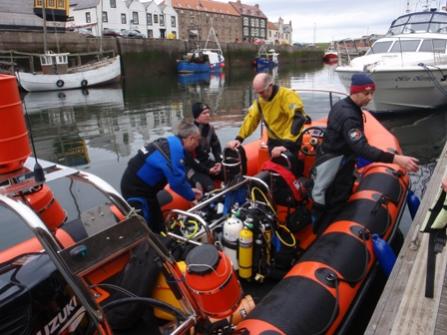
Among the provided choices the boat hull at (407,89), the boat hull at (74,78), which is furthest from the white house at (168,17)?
the boat hull at (407,89)

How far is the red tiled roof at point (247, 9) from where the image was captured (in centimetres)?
7388

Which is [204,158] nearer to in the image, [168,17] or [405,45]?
[405,45]

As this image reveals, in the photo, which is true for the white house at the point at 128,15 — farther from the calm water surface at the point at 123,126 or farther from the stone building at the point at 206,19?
the calm water surface at the point at 123,126

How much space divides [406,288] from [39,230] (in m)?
2.31

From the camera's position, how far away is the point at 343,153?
131 inches

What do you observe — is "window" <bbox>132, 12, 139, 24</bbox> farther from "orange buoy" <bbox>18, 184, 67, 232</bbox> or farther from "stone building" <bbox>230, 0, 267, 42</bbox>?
"orange buoy" <bbox>18, 184, 67, 232</bbox>

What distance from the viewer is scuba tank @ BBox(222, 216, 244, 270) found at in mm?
3223

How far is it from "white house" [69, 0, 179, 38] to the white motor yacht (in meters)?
34.6

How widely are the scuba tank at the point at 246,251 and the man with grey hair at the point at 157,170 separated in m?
0.65

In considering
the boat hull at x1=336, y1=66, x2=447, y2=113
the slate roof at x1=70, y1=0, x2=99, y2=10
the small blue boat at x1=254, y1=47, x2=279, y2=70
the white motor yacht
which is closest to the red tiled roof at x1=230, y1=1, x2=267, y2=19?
the small blue boat at x1=254, y1=47, x2=279, y2=70

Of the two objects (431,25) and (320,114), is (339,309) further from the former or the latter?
(431,25)

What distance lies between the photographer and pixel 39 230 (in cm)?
157

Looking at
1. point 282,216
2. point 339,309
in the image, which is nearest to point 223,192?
point 282,216

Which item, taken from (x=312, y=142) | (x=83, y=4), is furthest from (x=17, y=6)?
(x=312, y=142)
